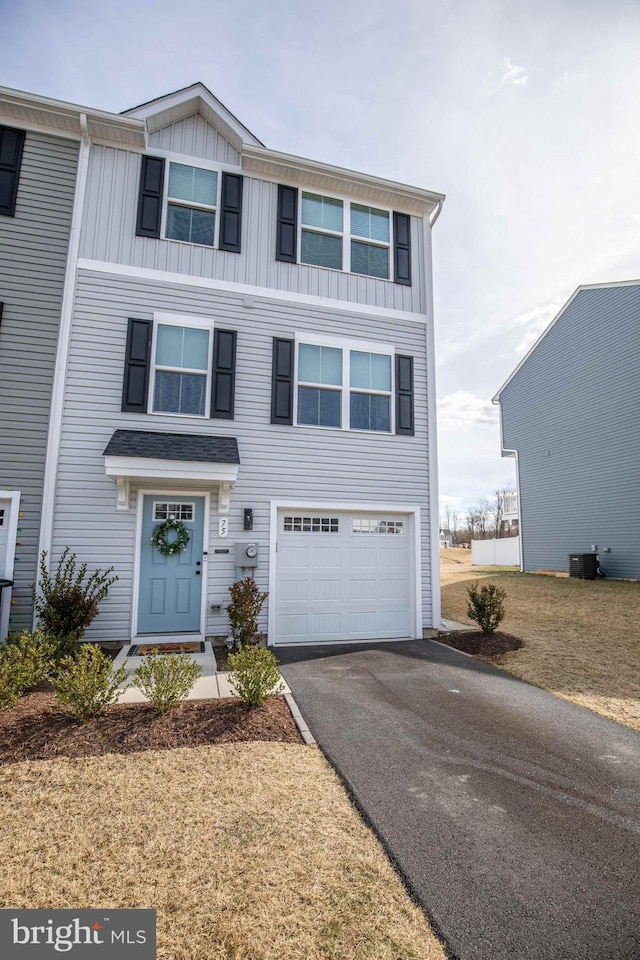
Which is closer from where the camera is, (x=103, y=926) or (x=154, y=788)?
(x=103, y=926)

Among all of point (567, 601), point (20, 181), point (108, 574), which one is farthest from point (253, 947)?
point (567, 601)

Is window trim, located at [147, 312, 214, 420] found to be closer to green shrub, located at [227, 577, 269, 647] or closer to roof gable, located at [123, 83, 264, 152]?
green shrub, located at [227, 577, 269, 647]

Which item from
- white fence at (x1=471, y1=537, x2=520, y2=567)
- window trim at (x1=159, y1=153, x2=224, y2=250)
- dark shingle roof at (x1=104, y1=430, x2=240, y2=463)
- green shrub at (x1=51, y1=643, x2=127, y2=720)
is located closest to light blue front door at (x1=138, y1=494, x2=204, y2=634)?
dark shingle roof at (x1=104, y1=430, x2=240, y2=463)

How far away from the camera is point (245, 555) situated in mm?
7551

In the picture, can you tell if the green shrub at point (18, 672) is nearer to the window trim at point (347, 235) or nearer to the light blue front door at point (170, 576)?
the light blue front door at point (170, 576)

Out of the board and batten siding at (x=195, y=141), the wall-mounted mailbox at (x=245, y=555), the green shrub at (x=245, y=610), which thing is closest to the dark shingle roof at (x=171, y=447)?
the wall-mounted mailbox at (x=245, y=555)

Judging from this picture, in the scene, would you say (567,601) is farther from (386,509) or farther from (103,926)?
(103,926)

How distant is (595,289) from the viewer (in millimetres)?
16000

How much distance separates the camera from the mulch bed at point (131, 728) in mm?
3760

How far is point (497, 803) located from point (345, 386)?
6.73 m

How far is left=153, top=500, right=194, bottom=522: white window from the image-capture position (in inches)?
294

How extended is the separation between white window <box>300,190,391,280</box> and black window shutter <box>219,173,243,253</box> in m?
1.20

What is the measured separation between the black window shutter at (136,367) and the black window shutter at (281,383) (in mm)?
2120

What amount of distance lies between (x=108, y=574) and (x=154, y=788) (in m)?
4.35
